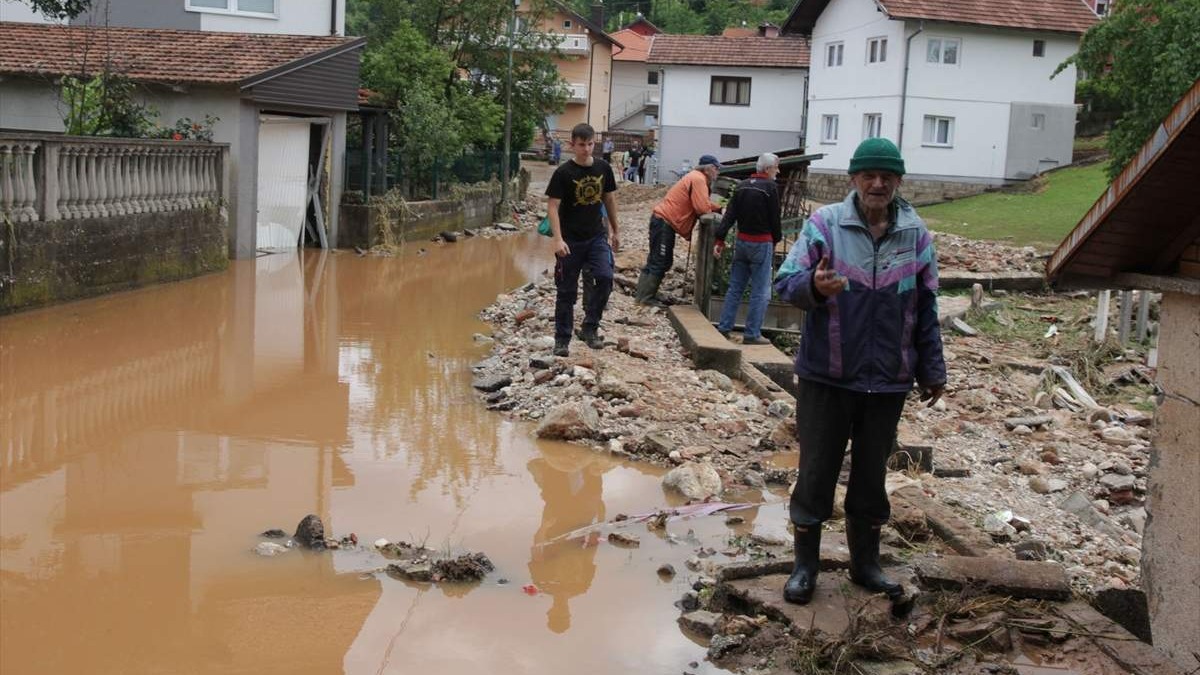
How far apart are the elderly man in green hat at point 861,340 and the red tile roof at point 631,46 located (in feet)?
228

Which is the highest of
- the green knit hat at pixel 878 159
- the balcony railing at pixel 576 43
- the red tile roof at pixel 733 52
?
the balcony railing at pixel 576 43

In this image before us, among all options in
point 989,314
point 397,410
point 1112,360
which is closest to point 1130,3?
point 989,314

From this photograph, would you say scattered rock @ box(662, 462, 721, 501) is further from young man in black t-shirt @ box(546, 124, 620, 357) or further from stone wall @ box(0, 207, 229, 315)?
stone wall @ box(0, 207, 229, 315)

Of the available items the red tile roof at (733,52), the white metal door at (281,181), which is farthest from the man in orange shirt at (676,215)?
the red tile roof at (733,52)

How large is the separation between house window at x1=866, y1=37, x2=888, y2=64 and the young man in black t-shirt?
32.2 m

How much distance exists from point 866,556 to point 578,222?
5290 millimetres

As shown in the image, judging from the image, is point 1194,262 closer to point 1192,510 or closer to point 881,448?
point 1192,510

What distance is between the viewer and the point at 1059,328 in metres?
15.3

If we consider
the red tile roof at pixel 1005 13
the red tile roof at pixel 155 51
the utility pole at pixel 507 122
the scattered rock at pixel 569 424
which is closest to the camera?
the scattered rock at pixel 569 424

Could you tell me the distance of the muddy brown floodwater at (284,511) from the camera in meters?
5.12

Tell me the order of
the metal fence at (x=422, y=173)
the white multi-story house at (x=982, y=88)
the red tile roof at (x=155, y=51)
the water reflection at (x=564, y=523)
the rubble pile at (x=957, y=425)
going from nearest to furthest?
the water reflection at (x=564, y=523), the rubble pile at (x=957, y=425), the red tile roof at (x=155, y=51), the metal fence at (x=422, y=173), the white multi-story house at (x=982, y=88)

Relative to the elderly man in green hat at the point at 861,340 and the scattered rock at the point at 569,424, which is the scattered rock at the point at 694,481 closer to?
the scattered rock at the point at 569,424

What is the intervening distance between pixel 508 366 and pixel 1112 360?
6.33m

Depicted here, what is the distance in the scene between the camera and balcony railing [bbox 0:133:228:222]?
483 inches
